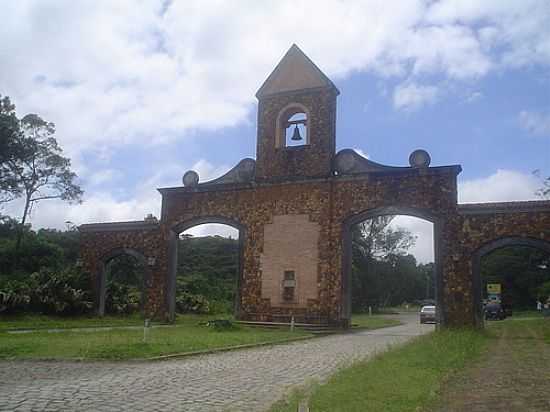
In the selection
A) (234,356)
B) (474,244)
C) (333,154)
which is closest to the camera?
(234,356)

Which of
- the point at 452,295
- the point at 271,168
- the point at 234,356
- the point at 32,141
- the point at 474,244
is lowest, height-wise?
the point at 234,356

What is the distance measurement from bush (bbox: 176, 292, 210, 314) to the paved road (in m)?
17.3

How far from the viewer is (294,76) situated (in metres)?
21.5

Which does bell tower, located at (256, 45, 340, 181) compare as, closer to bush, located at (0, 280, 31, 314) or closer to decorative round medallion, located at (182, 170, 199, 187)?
decorative round medallion, located at (182, 170, 199, 187)

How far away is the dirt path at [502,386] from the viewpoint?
229 inches

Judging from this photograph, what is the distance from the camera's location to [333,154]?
2048 centimetres

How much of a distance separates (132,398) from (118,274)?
92.2 feet

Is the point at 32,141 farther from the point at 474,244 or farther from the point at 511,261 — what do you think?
the point at 511,261

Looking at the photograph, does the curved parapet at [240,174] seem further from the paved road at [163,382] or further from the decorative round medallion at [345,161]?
the paved road at [163,382]

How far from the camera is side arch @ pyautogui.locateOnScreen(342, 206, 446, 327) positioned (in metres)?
17.9

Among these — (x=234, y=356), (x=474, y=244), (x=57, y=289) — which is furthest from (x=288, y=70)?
(x=234, y=356)

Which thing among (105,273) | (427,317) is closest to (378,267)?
(427,317)

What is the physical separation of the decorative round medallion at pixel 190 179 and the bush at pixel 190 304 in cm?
756

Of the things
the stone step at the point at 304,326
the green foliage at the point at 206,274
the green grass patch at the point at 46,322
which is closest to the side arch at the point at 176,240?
the green grass patch at the point at 46,322
